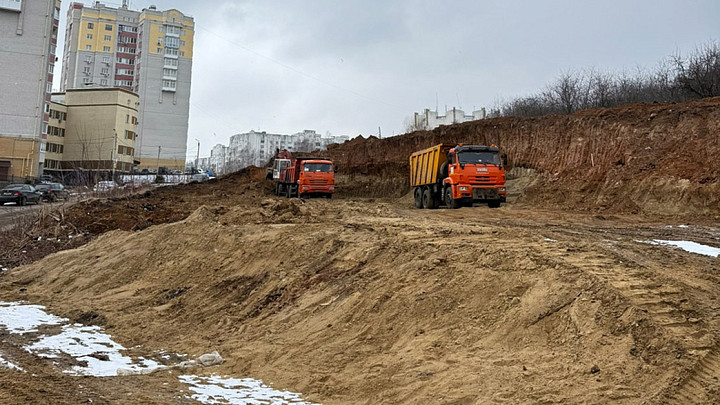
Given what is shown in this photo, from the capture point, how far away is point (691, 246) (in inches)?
383

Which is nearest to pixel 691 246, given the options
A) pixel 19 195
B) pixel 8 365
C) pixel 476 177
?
pixel 476 177

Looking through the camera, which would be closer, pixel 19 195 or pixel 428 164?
pixel 428 164

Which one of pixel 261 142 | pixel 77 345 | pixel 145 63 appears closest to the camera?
pixel 77 345

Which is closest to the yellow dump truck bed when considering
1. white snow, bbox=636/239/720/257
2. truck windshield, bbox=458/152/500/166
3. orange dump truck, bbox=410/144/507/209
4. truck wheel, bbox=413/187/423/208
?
truck wheel, bbox=413/187/423/208

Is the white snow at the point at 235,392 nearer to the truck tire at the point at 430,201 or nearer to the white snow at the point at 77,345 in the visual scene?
the white snow at the point at 77,345

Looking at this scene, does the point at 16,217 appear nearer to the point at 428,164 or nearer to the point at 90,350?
the point at 428,164

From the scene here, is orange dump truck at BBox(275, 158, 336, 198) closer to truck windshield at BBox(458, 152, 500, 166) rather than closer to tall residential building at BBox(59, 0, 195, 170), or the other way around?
truck windshield at BBox(458, 152, 500, 166)

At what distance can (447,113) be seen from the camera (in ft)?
264

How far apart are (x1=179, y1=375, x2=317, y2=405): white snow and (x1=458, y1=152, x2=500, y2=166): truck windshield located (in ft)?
48.3

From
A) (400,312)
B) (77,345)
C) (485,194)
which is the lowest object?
(77,345)

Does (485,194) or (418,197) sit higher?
(485,194)

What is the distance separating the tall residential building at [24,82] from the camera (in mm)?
56250

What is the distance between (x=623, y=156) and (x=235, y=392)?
64.4 feet

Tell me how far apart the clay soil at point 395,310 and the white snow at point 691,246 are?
0.33 m
